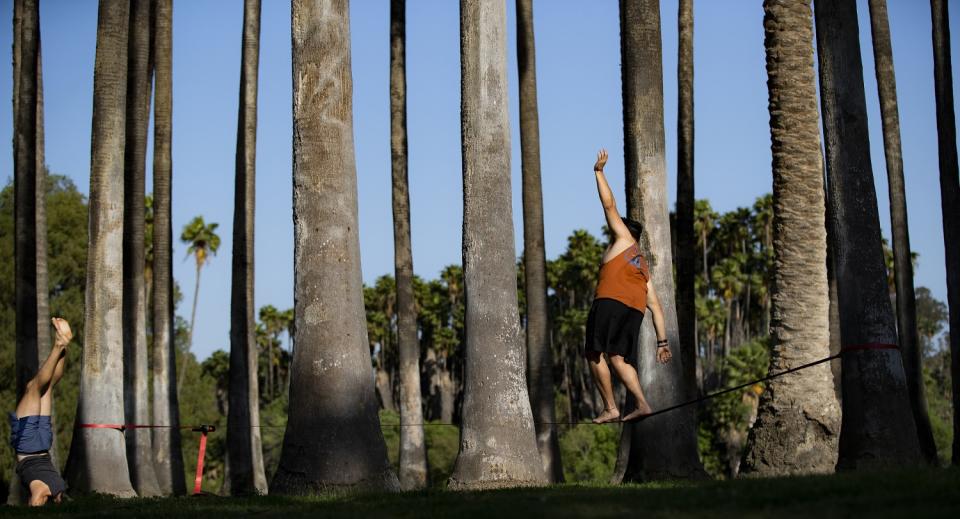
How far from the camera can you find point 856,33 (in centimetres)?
1406

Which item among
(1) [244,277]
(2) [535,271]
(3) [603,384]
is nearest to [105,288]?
(1) [244,277]

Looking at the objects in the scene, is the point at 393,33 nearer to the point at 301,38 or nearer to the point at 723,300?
the point at 301,38

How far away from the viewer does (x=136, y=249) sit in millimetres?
25703

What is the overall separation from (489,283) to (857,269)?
407 cm

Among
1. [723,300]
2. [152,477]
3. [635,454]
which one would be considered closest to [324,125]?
[635,454]

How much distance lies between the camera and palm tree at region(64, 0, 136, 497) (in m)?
18.5

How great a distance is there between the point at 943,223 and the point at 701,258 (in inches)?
1887

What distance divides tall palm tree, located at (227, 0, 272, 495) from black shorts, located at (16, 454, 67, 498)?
39.9 feet

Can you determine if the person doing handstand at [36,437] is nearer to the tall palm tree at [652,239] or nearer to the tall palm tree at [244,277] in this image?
the tall palm tree at [652,239]

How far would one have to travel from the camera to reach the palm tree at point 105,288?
18.5 metres

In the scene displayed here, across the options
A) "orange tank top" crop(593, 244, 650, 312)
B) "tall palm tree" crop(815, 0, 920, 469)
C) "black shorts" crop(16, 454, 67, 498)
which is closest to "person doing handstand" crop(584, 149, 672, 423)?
"orange tank top" crop(593, 244, 650, 312)

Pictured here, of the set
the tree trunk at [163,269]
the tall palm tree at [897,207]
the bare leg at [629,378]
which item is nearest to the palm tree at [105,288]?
the tree trunk at [163,269]

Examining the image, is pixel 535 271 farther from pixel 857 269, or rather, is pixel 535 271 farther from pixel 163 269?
pixel 857 269

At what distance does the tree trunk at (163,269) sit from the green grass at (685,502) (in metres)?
16.0
